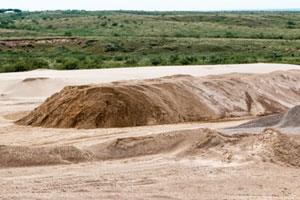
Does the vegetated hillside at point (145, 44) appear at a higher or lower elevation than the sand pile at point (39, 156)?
lower

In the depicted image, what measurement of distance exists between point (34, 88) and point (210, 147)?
17.5 m

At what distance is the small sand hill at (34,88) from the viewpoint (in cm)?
3350

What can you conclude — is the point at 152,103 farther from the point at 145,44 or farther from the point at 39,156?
the point at 145,44

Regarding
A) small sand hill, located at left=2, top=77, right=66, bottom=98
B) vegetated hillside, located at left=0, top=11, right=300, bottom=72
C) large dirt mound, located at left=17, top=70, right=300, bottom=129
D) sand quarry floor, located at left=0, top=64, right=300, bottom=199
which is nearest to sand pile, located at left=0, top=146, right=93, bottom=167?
sand quarry floor, located at left=0, top=64, right=300, bottom=199

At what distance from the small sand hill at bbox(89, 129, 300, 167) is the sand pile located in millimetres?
602

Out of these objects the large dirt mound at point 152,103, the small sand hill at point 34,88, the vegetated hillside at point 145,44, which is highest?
the large dirt mound at point 152,103

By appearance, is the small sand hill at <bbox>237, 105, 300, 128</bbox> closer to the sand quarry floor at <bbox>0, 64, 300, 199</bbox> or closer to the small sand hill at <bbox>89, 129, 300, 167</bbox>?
the sand quarry floor at <bbox>0, 64, 300, 199</bbox>

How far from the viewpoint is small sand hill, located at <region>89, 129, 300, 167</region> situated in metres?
17.1

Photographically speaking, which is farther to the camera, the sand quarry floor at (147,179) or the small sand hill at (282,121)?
the small sand hill at (282,121)

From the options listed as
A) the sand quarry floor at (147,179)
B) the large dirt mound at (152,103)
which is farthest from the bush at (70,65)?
the sand quarry floor at (147,179)

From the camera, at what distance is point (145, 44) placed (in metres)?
67.7

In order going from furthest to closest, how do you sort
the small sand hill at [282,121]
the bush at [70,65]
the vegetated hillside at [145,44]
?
the vegetated hillside at [145,44] → the bush at [70,65] → the small sand hill at [282,121]

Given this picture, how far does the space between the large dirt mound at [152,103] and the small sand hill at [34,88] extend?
722cm

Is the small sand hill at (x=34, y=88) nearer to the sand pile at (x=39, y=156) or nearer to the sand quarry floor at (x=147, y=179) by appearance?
the sand quarry floor at (x=147, y=179)
